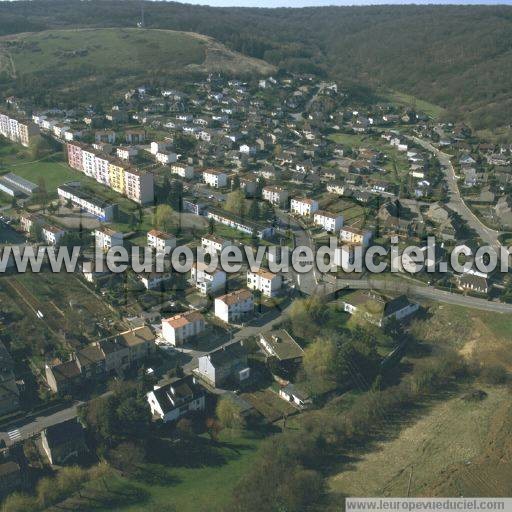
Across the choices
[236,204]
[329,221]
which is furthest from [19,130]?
[329,221]

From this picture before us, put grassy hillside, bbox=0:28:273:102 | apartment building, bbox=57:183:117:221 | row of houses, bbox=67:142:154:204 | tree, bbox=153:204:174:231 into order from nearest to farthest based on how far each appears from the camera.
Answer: tree, bbox=153:204:174:231 < apartment building, bbox=57:183:117:221 < row of houses, bbox=67:142:154:204 < grassy hillside, bbox=0:28:273:102

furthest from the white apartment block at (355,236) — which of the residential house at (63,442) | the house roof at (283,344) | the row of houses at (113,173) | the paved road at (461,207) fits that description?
the residential house at (63,442)

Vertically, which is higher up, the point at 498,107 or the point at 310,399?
the point at 498,107

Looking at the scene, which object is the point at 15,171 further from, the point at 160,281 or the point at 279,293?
the point at 279,293

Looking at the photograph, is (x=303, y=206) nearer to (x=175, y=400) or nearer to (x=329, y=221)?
(x=329, y=221)

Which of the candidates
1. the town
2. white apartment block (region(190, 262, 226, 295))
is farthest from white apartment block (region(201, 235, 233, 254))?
white apartment block (region(190, 262, 226, 295))

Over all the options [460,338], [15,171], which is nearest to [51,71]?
[15,171]

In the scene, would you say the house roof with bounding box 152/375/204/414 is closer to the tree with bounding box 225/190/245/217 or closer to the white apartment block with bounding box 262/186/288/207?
the tree with bounding box 225/190/245/217
